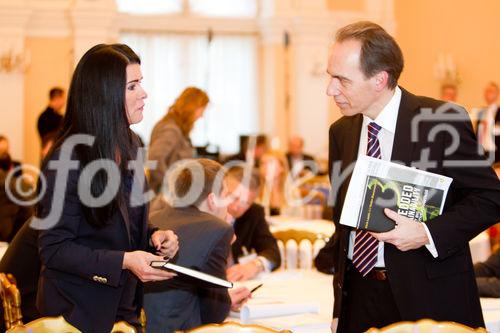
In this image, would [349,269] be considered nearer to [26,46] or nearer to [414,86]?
[26,46]

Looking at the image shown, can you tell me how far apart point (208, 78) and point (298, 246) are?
8301mm

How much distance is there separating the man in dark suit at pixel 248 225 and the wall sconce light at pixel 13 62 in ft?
23.9

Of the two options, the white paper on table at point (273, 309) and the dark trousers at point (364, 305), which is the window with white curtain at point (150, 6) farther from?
the dark trousers at point (364, 305)

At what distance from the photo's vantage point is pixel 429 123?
2939 mm

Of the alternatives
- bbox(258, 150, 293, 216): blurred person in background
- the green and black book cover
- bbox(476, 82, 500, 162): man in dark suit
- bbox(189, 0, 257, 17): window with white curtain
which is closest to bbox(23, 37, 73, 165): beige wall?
bbox(189, 0, 257, 17): window with white curtain

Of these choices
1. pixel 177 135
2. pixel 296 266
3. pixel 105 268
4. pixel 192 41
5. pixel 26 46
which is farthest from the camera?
pixel 192 41

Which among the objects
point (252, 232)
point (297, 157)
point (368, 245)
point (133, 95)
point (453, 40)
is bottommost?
point (297, 157)

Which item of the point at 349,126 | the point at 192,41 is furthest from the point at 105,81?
the point at 192,41

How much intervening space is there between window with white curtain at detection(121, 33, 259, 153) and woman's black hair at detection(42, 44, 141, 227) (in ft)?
35.1

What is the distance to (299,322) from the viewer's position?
11.9ft

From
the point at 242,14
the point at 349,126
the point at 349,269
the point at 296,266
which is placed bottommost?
the point at 296,266

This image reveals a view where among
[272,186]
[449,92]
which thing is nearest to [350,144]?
[272,186]

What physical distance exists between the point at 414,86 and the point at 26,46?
602 cm

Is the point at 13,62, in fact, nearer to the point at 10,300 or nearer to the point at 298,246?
the point at 298,246
